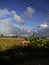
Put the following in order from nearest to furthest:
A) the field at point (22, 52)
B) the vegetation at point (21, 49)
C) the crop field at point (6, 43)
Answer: the field at point (22, 52), the vegetation at point (21, 49), the crop field at point (6, 43)

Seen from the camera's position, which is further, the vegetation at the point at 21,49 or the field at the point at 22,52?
the vegetation at the point at 21,49

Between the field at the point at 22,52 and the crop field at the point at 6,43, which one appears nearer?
the field at the point at 22,52

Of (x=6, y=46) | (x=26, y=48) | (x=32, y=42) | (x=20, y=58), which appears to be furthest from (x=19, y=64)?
(x=32, y=42)

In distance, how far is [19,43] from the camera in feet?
97.2

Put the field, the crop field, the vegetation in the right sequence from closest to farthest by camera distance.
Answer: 1. the field
2. the vegetation
3. the crop field

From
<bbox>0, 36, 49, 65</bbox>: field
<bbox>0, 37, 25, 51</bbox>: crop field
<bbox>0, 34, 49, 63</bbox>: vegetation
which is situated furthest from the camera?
<bbox>0, 37, 25, 51</bbox>: crop field

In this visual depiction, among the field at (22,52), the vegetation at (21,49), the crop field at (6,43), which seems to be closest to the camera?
the field at (22,52)

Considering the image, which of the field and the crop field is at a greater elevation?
the crop field

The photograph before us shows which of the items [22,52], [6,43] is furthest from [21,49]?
[6,43]

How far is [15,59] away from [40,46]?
11.3 meters

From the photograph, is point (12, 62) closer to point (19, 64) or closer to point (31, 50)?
point (19, 64)

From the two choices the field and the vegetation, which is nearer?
the field

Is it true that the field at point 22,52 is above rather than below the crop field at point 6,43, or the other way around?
below

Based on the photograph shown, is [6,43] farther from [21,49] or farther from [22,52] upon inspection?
[22,52]
